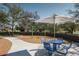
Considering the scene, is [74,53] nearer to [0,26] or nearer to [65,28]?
[65,28]

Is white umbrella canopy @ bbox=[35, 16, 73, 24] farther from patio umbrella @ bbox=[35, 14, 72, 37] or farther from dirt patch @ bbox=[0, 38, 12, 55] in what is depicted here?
dirt patch @ bbox=[0, 38, 12, 55]

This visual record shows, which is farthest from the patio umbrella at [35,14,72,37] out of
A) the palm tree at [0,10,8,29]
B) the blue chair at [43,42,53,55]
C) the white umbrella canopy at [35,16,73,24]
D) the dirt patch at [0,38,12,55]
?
the dirt patch at [0,38,12,55]

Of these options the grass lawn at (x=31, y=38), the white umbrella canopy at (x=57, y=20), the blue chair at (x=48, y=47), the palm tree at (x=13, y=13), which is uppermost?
the palm tree at (x=13, y=13)

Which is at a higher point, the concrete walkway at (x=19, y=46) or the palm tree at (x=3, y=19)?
the palm tree at (x=3, y=19)

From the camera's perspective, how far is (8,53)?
523 cm

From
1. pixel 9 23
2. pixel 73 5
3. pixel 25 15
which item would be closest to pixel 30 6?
pixel 25 15

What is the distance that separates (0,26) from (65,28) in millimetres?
1403

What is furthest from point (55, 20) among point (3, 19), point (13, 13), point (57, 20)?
point (3, 19)

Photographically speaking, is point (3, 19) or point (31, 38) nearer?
point (3, 19)

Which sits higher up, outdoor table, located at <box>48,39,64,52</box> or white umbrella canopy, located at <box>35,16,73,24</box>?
white umbrella canopy, located at <box>35,16,73,24</box>

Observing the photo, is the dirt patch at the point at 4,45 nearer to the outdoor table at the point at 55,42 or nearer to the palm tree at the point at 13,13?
the palm tree at the point at 13,13

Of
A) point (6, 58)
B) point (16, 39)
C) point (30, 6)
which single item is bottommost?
point (6, 58)

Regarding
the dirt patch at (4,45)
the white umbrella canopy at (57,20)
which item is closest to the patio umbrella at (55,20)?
the white umbrella canopy at (57,20)

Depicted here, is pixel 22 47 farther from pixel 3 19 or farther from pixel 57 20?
pixel 57 20
